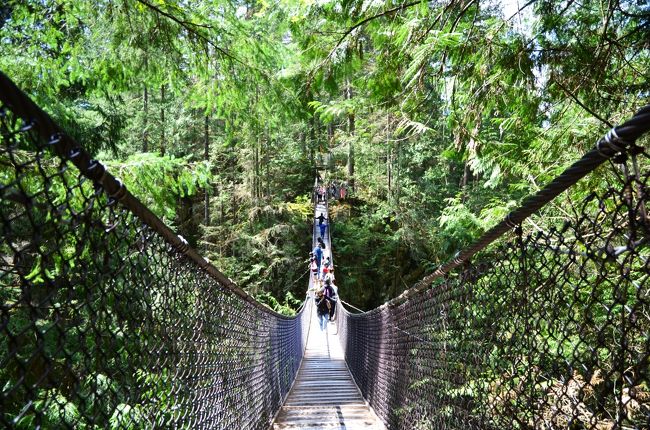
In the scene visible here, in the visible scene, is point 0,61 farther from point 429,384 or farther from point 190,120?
point 190,120

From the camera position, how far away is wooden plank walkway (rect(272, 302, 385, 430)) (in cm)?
337

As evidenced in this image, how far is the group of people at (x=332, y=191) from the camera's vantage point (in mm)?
16312

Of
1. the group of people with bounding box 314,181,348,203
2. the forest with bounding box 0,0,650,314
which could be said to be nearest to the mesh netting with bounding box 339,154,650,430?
the forest with bounding box 0,0,650,314

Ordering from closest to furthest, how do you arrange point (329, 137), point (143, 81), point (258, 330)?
point (258, 330) < point (143, 81) < point (329, 137)

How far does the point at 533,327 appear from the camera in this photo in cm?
116

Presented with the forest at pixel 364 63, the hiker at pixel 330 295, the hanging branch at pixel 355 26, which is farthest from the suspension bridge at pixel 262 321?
the hiker at pixel 330 295

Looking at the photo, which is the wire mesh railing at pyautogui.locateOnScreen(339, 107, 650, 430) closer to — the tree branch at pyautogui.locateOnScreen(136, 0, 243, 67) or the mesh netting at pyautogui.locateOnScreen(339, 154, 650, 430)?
the mesh netting at pyautogui.locateOnScreen(339, 154, 650, 430)

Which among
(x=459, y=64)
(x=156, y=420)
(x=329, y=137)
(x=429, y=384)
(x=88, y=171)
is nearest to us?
(x=88, y=171)

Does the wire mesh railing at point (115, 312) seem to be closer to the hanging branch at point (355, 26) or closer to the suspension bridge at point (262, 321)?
the suspension bridge at point (262, 321)

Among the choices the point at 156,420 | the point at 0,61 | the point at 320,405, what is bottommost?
the point at 320,405

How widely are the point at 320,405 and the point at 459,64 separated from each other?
118 inches

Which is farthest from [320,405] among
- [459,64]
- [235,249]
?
[235,249]

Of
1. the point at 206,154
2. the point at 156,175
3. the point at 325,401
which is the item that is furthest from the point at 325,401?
the point at 206,154

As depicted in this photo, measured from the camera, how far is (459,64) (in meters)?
2.39
